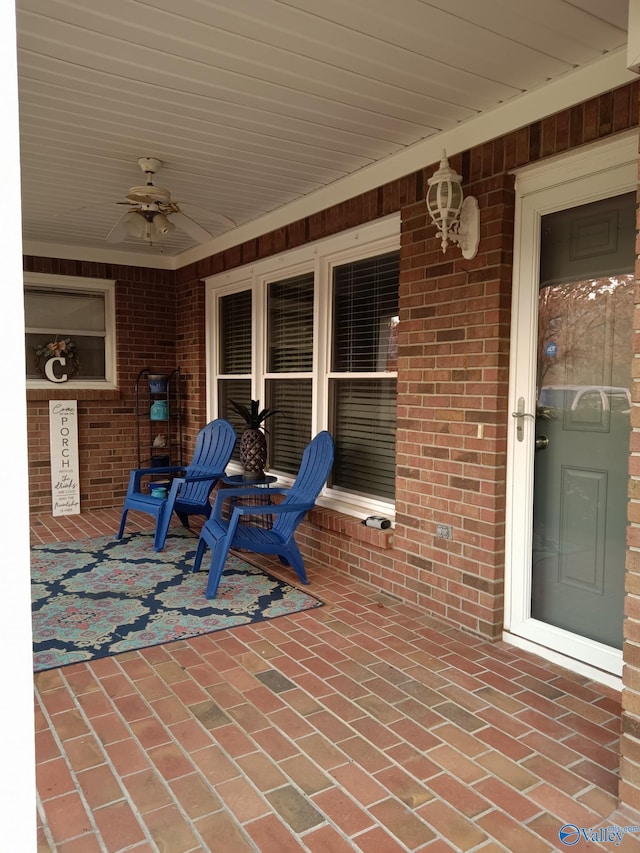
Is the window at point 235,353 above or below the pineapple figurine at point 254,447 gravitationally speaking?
above

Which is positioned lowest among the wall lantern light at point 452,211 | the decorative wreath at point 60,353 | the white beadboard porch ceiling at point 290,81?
the decorative wreath at point 60,353

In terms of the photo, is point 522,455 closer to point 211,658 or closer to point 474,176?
point 474,176

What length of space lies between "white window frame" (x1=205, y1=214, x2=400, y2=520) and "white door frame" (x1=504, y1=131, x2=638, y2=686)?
A: 94cm

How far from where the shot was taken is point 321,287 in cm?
439

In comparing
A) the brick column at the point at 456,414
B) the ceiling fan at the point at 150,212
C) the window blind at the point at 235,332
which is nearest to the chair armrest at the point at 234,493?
the brick column at the point at 456,414

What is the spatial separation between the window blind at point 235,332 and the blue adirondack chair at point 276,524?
5.72ft

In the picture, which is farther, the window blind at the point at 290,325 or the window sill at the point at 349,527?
the window blind at the point at 290,325

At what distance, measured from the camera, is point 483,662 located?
2.81 metres

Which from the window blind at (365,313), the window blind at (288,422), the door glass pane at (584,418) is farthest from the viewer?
the window blind at (288,422)

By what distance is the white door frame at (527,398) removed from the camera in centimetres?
272

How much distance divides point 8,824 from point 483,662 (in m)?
2.36

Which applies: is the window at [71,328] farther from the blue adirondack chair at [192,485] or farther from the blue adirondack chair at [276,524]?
the blue adirondack chair at [276,524]

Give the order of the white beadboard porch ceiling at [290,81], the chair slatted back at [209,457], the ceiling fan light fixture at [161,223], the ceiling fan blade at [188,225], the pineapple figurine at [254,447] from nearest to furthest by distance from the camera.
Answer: the white beadboard porch ceiling at [290,81]
the ceiling fan light fixture at [161,223]
the ceiling fan blade at [188,225]
the pineapple figurine at [254,447]
the chair slatted back at [209,457]

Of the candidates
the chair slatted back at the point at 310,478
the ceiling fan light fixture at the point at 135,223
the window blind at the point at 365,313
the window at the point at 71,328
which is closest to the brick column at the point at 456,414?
the window blind at the point at 365,313
